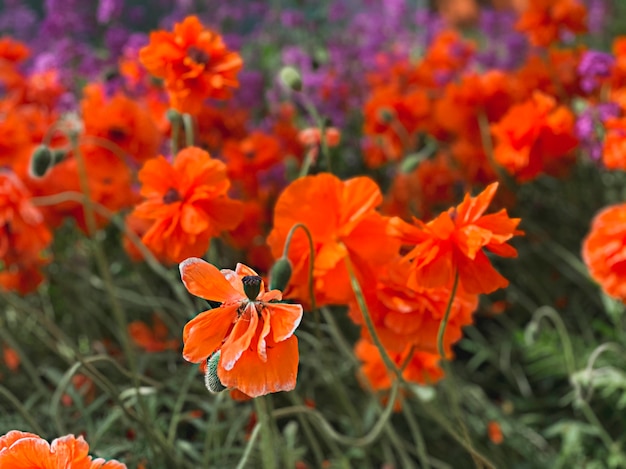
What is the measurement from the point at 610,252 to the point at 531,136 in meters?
0.38

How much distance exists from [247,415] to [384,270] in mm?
459

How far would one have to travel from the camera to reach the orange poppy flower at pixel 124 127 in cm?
120

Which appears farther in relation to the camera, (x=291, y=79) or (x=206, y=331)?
(x=291, y=79)

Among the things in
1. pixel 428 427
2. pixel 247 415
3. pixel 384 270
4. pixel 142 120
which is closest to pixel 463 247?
pixel 384 270

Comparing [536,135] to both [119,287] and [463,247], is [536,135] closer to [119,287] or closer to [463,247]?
[463,247]

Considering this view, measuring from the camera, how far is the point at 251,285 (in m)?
0.55

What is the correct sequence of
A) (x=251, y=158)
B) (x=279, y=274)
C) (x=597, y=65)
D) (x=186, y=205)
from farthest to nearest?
(x=251, y=158)
(x=597, y=65)
(x=186, y=205)
(x=279, y=274)

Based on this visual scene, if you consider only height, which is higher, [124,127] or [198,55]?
[198,55]

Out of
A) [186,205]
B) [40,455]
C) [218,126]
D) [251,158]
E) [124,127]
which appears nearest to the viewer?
[40,455]

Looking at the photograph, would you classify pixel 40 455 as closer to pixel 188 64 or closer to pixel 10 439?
pixel 10 439

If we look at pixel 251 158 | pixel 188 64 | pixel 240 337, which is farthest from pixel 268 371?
pixel 251 158

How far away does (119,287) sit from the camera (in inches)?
65.0

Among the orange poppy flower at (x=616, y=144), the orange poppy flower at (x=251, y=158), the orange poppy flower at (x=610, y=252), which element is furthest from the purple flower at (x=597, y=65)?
the orange poppy flower at (x=251, y=158)

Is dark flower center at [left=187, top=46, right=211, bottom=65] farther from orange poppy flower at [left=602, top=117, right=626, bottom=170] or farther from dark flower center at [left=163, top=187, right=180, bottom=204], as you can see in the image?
orange poppy flower at [left=602, top=117, right=626, bottom=170]
